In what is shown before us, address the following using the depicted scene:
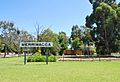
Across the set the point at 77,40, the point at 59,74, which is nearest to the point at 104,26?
the point at 77,40

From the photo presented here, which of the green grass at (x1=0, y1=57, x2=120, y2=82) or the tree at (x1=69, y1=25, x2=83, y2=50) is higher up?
the tree at (x1=69, y1=25, x2=83, y2=50)

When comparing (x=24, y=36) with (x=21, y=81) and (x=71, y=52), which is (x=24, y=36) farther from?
(x=21, y=81)

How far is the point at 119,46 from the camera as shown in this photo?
68.9 meters

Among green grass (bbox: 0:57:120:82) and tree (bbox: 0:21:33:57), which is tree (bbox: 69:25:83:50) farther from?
green grass (bbox: 0:57:120:82)

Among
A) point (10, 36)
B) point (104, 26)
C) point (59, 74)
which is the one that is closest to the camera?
point (59, 74)

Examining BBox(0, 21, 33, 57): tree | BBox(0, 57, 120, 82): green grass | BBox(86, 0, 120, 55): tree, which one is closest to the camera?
BBox(0, 57, 120, 82): green grass

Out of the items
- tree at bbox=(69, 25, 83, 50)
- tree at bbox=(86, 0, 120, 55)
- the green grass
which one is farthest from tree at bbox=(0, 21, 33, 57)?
the green grass

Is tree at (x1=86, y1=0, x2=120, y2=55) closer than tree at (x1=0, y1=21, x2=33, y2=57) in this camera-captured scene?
Yes

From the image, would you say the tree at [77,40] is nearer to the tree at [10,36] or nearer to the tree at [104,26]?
the tree at [10,36]

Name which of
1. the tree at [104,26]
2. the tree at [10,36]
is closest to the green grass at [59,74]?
the tree at [104,26]

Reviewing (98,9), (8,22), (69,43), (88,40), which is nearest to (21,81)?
(98,9)

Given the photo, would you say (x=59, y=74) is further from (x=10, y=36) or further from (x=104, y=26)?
(x=10, y=36)

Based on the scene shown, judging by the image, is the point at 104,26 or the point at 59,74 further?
the point at 104,26

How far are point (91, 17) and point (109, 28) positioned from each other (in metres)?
5.90
